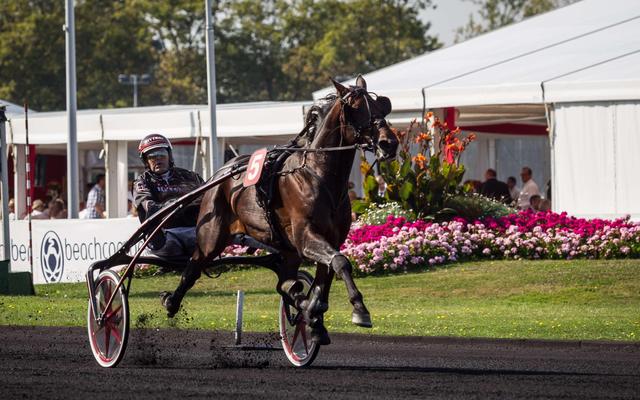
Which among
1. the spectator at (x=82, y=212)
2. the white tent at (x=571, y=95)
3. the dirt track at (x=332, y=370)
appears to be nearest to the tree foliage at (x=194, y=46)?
the spectator at (x=82, y=212)

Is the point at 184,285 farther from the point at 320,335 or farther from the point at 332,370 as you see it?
the point at 320,335

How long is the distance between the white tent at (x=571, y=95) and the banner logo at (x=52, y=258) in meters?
5.08

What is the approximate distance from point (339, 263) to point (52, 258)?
13.5 m

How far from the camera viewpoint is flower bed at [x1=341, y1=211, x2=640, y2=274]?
821 inches

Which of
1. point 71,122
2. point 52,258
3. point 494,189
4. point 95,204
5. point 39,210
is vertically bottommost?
point 52,258

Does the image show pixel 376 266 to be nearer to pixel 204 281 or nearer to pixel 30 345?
pixel 204 281

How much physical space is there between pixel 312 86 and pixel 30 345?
60.8 metres

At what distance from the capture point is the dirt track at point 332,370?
30.8 ft

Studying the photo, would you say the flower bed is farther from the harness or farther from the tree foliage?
the tree foliage

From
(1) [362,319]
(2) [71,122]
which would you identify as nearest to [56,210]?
(2) [71,122]

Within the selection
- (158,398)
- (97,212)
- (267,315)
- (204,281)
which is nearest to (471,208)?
(204,281)

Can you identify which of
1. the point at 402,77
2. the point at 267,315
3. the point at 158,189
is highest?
the point at 402,77

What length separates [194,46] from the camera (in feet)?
237

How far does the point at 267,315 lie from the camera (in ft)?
54.0
